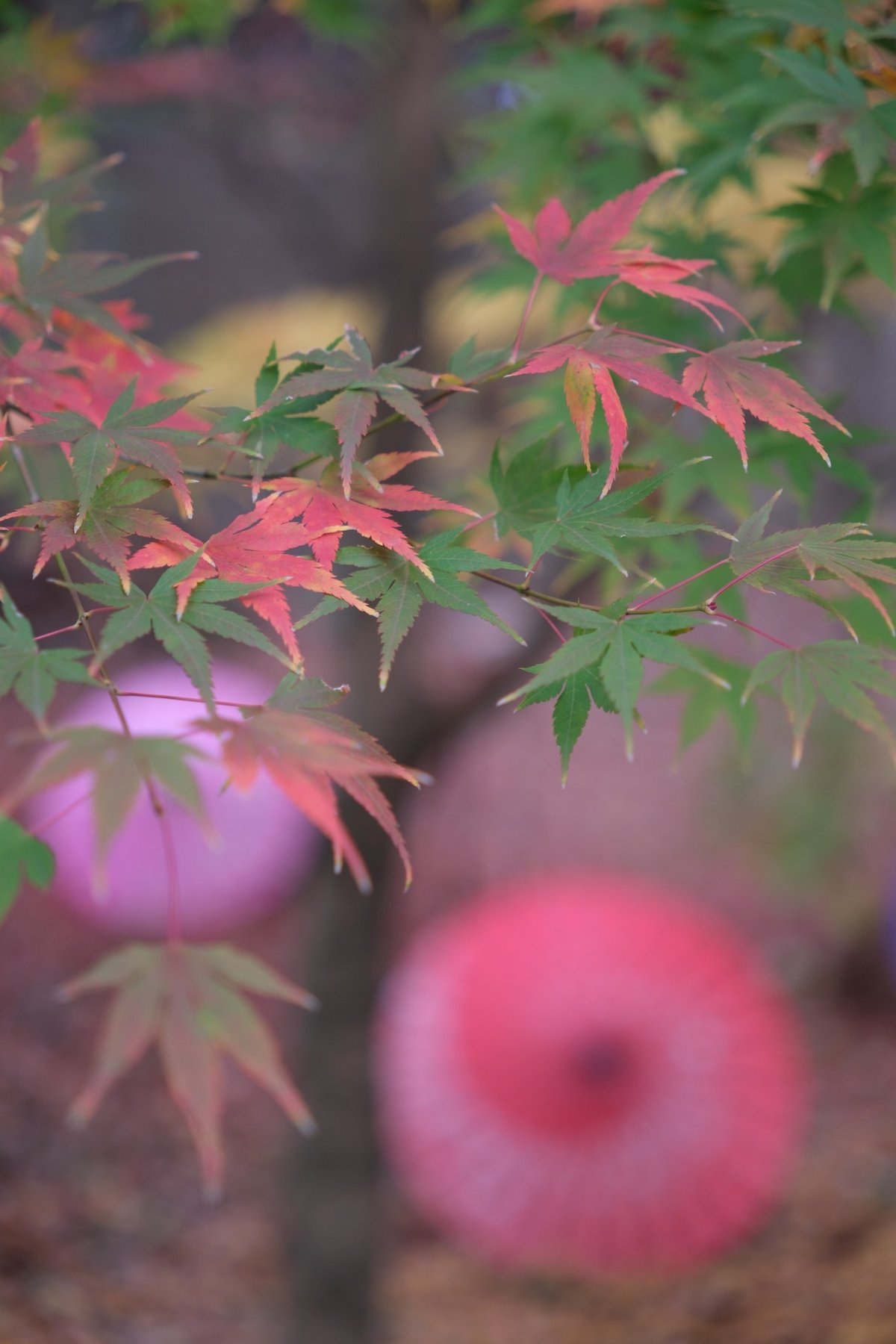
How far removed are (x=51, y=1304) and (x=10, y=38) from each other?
2139 mm

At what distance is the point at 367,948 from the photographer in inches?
77.5

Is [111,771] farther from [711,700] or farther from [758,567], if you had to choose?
[711,700]

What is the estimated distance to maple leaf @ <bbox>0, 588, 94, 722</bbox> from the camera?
2.06 feet

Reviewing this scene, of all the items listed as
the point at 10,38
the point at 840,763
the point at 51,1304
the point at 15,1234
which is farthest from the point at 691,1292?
the point at 10,38

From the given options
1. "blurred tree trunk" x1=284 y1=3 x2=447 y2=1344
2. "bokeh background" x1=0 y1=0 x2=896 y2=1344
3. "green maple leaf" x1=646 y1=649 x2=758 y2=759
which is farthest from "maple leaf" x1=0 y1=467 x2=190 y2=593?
"blurred tree trunk" x1=284 y1=3 x2=447 y2=1344

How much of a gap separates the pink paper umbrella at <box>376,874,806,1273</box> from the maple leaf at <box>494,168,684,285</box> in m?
1.76

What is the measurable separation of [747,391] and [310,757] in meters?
0.40

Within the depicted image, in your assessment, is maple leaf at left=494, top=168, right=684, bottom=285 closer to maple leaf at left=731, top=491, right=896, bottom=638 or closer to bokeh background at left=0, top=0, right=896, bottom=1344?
maple leaf at left=731, top=491, right=896, bottom=638

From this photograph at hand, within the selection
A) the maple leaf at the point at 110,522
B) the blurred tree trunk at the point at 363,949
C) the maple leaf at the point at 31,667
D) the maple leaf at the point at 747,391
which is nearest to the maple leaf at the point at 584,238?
the maple leaf at the point at 747,391

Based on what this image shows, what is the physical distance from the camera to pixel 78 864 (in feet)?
11.3

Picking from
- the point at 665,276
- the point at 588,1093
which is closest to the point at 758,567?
the point at 665,276

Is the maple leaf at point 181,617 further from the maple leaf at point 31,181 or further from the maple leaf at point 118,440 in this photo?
the maple leaf at point 31,181

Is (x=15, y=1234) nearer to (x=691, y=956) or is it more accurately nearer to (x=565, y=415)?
(x=691, y=956)

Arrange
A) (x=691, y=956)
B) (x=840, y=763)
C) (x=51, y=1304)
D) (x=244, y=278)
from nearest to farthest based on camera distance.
Answer: (x=51, y=1304), (x=691, y=956), (x=840, y=763), (x=244, y=278)
